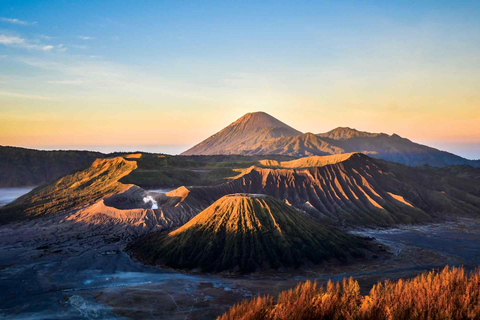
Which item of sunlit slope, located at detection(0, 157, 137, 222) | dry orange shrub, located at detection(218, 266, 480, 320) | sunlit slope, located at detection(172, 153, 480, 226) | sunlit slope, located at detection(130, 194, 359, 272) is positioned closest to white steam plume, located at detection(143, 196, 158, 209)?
sunlit slope, located at detection(172, 153, 480, 226)

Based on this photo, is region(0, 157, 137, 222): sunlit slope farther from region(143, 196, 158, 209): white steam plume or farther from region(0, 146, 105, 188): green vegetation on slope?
region(0, 146, 105, 188): green vegetation on slope

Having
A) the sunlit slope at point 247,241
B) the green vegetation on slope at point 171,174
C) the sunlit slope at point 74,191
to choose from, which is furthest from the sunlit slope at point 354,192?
the sunlit slope at point 74,191

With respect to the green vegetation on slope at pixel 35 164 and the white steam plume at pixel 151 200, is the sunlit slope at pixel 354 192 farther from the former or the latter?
the green vegetation on slope at pixel 35 164

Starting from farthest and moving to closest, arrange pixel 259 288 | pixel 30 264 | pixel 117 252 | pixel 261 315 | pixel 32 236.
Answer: pixel 32 236, pixel 117 252, pixel 30 264, pixel 259 288, pixel 261 315

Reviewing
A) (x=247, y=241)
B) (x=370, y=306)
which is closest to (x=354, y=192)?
(x=247, y=241)

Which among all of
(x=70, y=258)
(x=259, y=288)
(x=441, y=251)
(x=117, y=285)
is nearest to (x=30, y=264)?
(x=70, y=258)

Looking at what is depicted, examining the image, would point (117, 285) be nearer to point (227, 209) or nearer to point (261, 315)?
point (227, 209)
